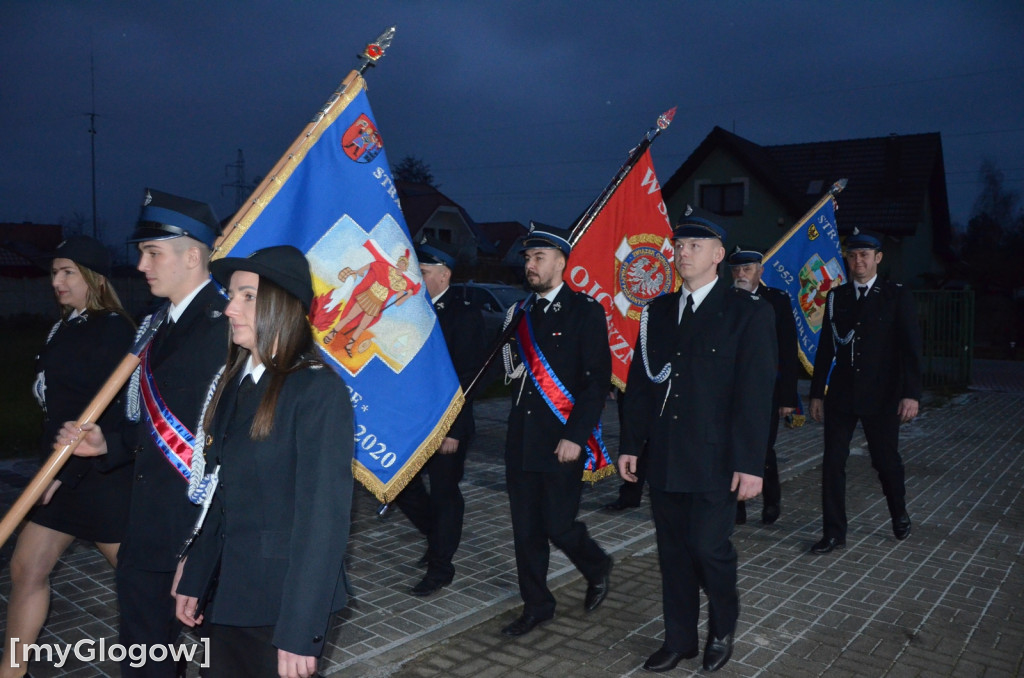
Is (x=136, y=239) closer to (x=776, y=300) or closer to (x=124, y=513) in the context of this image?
(x=124, y=513)

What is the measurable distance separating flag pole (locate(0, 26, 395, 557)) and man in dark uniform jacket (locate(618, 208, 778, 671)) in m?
1.77

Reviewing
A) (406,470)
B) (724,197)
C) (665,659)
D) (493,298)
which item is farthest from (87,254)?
(724,197)

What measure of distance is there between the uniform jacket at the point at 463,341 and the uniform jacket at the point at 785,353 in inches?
102

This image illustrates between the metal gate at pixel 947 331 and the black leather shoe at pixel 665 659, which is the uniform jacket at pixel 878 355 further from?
the metal gate at pixel 947 331

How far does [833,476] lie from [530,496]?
8.55ft

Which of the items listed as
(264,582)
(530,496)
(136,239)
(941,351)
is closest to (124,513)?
(136,239)

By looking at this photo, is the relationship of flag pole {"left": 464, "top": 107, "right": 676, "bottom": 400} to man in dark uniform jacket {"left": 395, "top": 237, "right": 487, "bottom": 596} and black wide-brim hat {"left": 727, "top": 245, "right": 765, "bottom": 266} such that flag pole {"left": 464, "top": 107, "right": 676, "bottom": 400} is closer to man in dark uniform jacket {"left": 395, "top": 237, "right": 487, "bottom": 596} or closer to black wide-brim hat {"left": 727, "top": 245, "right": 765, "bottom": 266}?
man in dark uniform jacket {"left": 395, "top": 237, "right": 487, "bottom": 596}

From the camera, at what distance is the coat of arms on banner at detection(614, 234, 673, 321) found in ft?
23.0

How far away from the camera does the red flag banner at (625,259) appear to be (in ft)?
22.5

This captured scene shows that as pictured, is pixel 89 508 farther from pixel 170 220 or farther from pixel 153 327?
pixel 170 220

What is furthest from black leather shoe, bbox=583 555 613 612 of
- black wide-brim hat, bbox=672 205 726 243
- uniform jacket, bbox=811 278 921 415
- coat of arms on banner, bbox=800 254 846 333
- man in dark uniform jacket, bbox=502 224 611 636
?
coat of arms on banner, bbox=800 254 846 333

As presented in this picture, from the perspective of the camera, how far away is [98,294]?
150 inches

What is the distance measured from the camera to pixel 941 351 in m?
17.6

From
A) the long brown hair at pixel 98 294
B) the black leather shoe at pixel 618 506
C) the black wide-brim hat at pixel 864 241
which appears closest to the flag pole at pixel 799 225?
the black wide-brim hat at pixel 864 241
